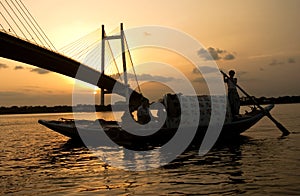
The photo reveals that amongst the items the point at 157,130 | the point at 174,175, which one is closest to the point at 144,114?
the point at 157,130

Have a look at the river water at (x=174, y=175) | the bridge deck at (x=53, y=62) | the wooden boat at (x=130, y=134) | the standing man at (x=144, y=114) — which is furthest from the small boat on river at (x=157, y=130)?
the bridge deck at (x=53, y=62)

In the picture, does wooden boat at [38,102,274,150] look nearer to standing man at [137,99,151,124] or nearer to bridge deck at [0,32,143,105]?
standing man at [137,99,151,124]

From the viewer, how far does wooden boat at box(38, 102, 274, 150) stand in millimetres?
21469

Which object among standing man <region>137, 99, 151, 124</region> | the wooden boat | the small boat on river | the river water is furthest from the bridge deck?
the river water

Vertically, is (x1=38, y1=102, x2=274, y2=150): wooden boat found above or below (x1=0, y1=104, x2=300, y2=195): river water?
above

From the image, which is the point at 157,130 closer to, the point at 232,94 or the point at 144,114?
the point at 144,114

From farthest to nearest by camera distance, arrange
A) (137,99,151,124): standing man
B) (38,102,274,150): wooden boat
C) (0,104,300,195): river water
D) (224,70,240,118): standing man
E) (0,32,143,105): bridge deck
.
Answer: (0,32,143,105): bridge deck < (224,70,240,118): standing man < (137,99,151,124): standing man < (38,102,274,150): wooden boat < (0,104,300,195): river water

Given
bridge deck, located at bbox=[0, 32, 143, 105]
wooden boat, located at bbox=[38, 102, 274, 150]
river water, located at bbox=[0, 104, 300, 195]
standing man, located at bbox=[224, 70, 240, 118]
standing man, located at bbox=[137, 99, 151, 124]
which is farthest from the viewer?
bridge deck, located at bbox=[0, 32, 143, 105]

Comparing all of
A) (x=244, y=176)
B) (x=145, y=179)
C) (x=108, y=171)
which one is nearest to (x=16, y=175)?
(x=108, y=171)

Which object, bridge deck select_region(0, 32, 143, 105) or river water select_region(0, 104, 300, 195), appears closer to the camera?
river water select_region(0, 104, 300, 195)

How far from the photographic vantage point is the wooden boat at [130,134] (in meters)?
21.5

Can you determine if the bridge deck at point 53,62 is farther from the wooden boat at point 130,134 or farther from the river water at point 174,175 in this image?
the river water at point 174,175

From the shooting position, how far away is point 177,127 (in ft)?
71.2

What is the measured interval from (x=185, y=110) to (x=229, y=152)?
15.7ft
